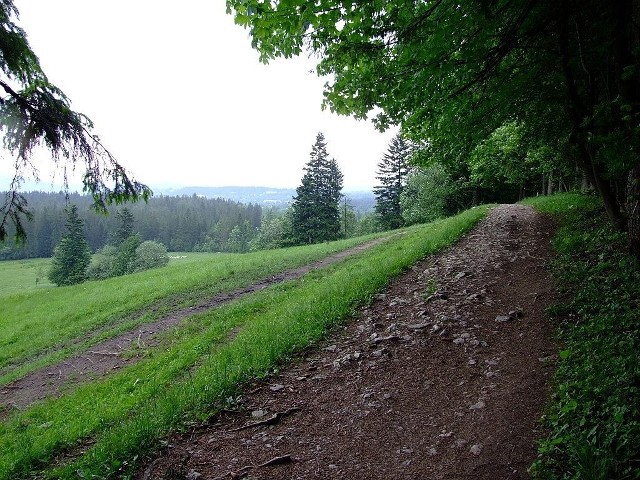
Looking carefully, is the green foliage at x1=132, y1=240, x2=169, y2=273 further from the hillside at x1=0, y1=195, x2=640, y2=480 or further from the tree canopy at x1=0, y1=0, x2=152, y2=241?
the tree canopy at x1=0, y1=0, x2=152, y2=241

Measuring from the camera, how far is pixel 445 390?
5.15 m

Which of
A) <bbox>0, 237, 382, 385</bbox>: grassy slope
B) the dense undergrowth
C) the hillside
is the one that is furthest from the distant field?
the dense undergrowth

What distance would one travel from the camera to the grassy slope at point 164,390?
5109 millimetres

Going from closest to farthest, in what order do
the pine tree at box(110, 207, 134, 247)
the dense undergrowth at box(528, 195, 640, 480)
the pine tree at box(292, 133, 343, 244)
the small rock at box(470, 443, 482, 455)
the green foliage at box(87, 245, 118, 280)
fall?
the dense undergrowth at box(528, 195, 640, 480), the small rock at box(470, 443, 482, 455), the pine tree at box(292, 133, 343, 244), the green foliage at box(87, 245, 118, 280), the pine tree at box(110, 207, 134, 247)

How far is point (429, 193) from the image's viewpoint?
43.8 m

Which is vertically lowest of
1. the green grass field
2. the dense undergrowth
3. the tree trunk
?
the green grass field

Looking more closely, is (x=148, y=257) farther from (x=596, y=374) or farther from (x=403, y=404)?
(x=596, y=374)

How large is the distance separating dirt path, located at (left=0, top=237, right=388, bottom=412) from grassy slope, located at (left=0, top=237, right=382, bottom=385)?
74cm

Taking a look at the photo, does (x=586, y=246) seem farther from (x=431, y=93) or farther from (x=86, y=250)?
(x=86, y=250)

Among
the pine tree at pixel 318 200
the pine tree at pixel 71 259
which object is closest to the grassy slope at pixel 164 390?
the pine tree at pixel 318 200

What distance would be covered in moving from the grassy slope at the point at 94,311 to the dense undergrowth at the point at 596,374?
1295cm

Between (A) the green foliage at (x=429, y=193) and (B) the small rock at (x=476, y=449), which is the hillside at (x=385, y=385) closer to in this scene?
(B) the small rock at (x=476, y=449)

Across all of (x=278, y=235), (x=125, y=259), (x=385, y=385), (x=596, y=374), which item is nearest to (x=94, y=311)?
(x=385, y=385)

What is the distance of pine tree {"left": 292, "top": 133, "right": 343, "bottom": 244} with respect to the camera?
1941 inches
